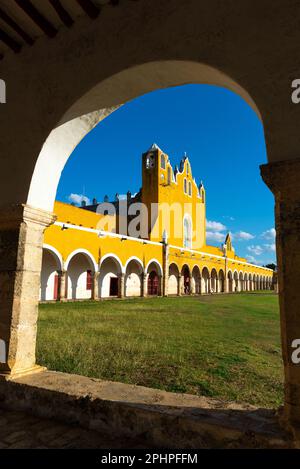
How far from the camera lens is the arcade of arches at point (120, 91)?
6.77 ft

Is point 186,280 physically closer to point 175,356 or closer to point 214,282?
point 214,282

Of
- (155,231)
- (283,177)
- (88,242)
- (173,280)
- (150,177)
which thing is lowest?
(283,177)

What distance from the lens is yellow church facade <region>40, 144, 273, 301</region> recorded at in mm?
18141

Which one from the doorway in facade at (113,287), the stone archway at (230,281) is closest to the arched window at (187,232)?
the doorway in facade at (113,287)

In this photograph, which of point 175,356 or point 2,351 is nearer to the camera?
point 2,351

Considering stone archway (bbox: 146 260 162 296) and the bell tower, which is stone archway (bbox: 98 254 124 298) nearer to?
stone archway (bbox: 146 260 162 296)

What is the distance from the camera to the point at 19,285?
312 centimetres

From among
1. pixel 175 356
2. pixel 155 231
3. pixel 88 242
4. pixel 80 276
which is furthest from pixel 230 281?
pixel 175 356

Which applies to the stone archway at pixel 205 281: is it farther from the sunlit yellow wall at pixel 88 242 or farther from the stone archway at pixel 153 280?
the sunlit yellow wall at pixel 88 242

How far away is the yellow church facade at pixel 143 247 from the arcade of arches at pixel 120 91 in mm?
12905

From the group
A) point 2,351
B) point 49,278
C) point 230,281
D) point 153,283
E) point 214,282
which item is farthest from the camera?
point 230,281

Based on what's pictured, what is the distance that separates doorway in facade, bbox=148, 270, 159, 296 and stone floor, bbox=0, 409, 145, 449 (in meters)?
24.8

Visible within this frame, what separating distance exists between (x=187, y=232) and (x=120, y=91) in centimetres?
2895

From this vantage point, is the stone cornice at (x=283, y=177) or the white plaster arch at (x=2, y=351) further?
the white plaster arch at (x=2, y=351)
